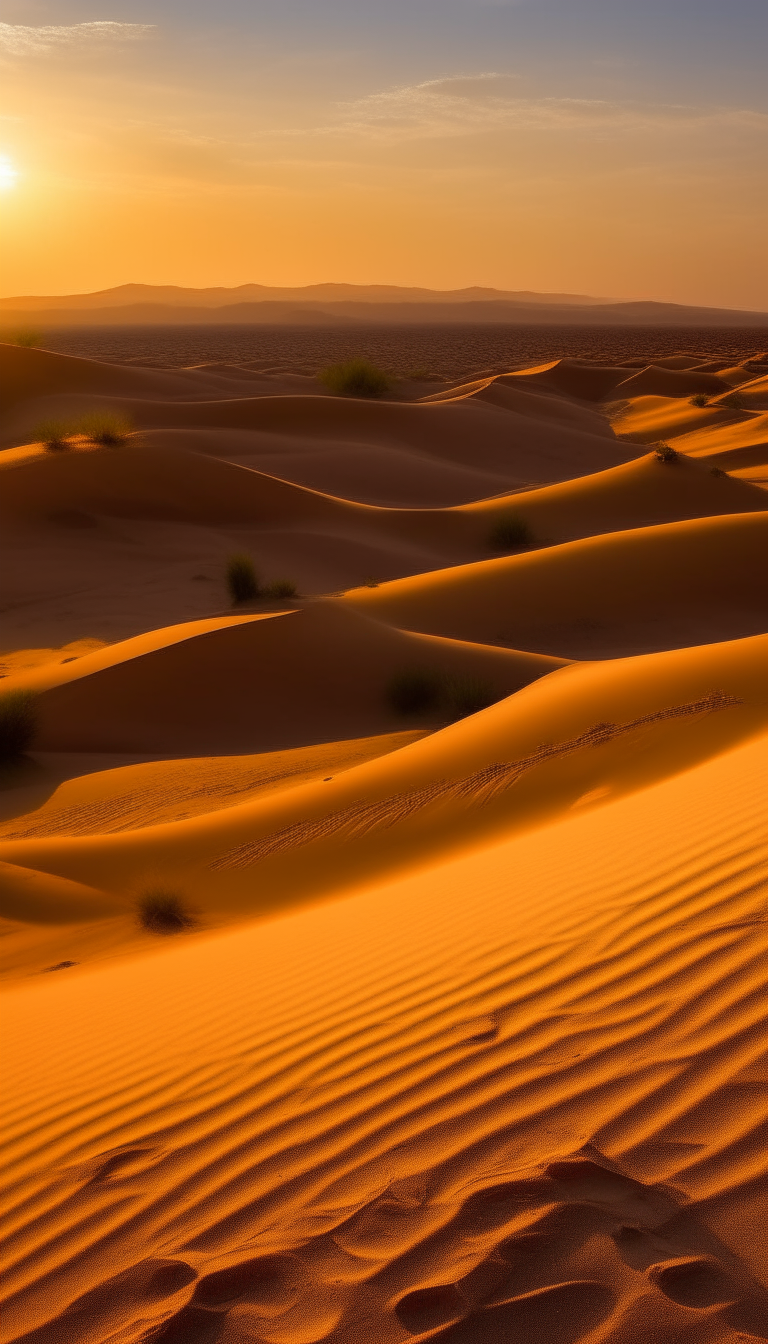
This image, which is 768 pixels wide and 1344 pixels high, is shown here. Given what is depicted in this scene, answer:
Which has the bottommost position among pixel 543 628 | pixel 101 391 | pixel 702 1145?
pixel 543 628

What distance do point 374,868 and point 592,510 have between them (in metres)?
17.1

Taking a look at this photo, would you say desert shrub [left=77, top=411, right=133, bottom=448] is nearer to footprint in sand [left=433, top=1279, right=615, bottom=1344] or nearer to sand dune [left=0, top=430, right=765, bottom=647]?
sand dune [left=0, top=430, right=765, bottom=647]

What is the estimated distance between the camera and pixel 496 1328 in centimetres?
222

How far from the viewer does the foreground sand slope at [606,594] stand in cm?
1529

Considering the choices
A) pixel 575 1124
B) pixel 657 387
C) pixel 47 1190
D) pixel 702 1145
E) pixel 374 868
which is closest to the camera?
pixel 702 1145

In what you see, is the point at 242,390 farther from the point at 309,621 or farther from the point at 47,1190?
the point at 47,1190

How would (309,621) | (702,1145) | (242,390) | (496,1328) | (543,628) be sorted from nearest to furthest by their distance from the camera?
(496,1328), (702,1145), (309,621), (543,628), (242,390)

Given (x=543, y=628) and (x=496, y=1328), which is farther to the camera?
(x=543, y=628)

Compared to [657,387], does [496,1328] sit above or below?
below

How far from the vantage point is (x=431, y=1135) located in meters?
2.84

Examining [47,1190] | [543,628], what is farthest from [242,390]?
[47,1190]

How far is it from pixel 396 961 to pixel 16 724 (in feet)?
24.0

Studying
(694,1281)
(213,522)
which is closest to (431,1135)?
(694,1281)

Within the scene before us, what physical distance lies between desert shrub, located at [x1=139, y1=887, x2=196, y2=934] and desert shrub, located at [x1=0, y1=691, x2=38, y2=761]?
173 inches
